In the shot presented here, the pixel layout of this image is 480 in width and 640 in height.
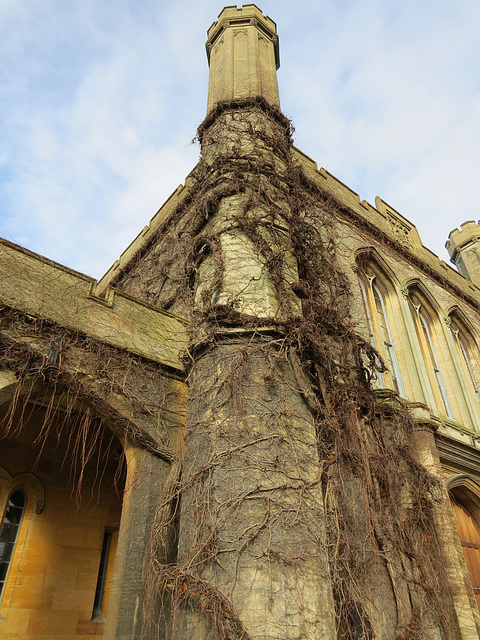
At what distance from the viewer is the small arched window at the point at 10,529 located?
6305 millimetres

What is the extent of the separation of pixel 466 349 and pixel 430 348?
1813mm

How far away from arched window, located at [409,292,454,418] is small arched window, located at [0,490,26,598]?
6.61 m

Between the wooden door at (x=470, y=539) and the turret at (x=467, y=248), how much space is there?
8.36m

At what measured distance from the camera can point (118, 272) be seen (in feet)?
34.8

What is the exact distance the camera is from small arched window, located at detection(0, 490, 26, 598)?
6.30 m

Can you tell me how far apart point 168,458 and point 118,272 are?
20.9 feet

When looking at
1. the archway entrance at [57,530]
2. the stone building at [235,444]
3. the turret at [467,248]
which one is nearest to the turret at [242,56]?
the stone building at [235,444]

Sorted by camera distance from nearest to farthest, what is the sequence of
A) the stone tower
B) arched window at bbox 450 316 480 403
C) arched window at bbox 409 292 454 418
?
the stone tower, arched window at bbox 409 292 454 418, arched window at bbox 450 316 480 403

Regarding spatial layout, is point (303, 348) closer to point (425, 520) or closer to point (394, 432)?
point (394, 432)

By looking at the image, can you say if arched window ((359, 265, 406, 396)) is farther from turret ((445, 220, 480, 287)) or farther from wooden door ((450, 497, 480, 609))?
turret ((445, 220, 480, 287))

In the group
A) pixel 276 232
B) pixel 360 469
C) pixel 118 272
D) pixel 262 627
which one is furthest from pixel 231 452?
pixel 118 272

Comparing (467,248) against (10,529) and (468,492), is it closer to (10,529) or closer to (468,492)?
(468,492)

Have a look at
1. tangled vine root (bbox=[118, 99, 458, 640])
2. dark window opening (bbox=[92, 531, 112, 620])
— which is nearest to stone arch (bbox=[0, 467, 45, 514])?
dark window opening (bbox=[92, 531, 112, 620])

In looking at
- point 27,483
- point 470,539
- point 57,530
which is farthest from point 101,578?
point 470,539
